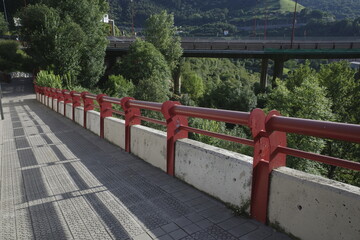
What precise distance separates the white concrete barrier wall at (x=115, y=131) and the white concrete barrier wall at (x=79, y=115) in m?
2.90

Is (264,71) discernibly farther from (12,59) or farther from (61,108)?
(12,59)

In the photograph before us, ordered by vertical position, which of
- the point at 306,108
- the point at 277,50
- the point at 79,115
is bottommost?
the point at 306,108

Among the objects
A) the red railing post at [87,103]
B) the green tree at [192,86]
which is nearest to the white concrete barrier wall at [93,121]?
the red railing post at [87,103]

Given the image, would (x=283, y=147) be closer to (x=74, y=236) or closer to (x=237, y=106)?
(x=74, y=236)

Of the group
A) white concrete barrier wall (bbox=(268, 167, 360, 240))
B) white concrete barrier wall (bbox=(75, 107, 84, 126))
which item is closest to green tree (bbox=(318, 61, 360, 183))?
white concrete barrier wall (bbox=(75, 107, 84, 126))

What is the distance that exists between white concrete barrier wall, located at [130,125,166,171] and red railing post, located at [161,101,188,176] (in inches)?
9.8

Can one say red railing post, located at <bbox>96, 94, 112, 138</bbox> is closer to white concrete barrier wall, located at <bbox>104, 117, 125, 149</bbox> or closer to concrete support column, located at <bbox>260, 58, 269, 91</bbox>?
white concrete barrier wall, located at <bbox>104, 117, 125, 149</bbox>

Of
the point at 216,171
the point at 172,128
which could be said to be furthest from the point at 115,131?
the point at 216,171

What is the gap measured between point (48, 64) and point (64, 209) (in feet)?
103

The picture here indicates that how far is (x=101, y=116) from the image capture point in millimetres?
7797

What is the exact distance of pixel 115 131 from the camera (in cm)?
698

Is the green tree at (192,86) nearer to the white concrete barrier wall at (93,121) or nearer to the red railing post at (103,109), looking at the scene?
the white concrete barrier wall at (93,121)

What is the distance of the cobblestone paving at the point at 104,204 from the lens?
3.08 metres

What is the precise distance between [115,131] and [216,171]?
155 inches
